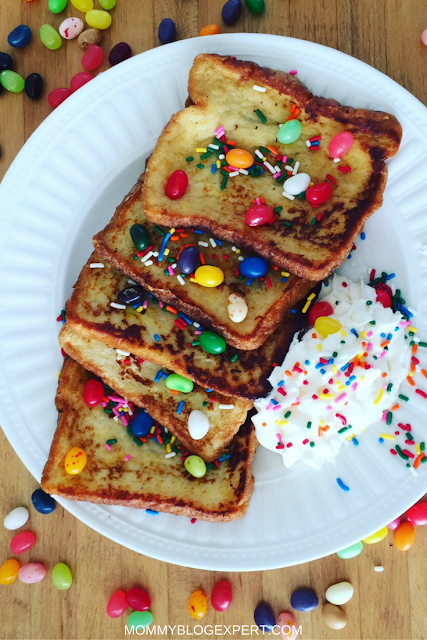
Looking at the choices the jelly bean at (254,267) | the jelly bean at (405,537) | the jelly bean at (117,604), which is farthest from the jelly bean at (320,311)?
the jelly bean at (117,604)

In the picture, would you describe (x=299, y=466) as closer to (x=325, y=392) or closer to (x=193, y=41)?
(x=325, y=392)

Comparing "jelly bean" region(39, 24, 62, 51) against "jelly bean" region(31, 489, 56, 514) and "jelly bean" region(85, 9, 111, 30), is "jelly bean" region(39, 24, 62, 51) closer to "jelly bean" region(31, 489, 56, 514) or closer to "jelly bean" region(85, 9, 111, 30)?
"jelly bean" region(85, 9, 111, 30)

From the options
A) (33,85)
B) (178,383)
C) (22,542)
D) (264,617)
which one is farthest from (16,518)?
(33,85)

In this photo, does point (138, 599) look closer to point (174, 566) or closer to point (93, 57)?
point (174, 566)

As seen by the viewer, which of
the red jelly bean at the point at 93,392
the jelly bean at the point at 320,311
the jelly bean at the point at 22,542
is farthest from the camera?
the jelly bean at the point at 22,542

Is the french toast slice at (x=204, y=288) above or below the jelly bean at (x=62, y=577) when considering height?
above

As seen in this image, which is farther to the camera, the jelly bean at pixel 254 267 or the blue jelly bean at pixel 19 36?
the blue jelly bean at pixel 19 36

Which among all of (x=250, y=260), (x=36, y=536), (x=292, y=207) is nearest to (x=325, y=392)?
(x=250, y=260)

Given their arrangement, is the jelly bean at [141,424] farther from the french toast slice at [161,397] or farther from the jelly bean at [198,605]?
the jelly bean at [198,605]
